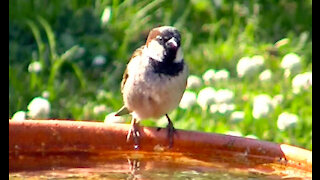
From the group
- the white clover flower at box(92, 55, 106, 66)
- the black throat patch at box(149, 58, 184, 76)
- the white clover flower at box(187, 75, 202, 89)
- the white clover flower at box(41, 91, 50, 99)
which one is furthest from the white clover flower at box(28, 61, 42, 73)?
the black throat patch at box(149, 58, 184, 76)

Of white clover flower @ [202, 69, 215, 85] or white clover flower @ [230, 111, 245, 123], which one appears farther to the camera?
white clover flower @ [202, 69, 215, 85]

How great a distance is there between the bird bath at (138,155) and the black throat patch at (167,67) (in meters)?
0.48

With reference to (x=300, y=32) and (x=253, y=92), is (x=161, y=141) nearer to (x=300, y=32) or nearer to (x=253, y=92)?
(x=253, y=92)

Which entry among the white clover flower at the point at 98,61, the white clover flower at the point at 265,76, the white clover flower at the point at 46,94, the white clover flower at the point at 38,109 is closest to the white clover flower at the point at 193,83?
the white clover flower at the point at 265,76

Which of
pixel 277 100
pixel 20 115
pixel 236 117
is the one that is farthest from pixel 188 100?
pixel 20 115

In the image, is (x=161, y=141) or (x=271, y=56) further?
(x=271, y=56)

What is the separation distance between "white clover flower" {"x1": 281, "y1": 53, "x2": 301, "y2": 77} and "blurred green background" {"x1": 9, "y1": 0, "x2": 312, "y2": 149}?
73mm

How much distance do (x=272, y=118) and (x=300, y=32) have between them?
1.57 metres

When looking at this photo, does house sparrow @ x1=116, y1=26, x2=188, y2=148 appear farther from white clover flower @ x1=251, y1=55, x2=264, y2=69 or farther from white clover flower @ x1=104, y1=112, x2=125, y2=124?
white clover flower @ x1=251, y1=55, x2=264, y2=69

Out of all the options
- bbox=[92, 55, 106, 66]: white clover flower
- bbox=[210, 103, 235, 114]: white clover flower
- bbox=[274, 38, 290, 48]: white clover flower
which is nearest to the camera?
bbox=[210, 103, 235, 114]: white clover flower

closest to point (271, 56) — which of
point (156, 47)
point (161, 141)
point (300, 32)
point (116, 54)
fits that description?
point (300, 32)

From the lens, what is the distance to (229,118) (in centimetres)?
443

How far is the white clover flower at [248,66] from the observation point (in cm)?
494

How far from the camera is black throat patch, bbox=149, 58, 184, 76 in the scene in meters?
3.78
